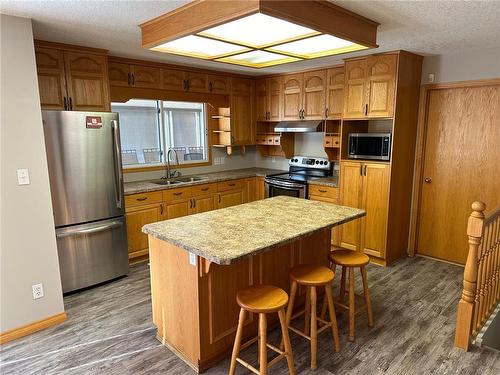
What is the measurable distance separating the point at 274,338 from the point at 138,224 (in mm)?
2127

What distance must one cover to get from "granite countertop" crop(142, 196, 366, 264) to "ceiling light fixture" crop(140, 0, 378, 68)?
1261 millimetres

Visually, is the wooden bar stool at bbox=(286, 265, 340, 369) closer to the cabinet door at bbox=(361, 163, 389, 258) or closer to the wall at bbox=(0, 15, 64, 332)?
the cabinet door at bbox=(361, 163, 389, 258)

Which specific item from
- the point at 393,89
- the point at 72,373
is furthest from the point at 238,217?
the point at 393,89

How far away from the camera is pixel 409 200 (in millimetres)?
4277

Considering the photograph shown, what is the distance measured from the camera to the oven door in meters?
4.63

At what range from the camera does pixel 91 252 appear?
Answer: 344 centimetres

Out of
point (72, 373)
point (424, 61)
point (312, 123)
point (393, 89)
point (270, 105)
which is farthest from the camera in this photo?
point (270, 105)

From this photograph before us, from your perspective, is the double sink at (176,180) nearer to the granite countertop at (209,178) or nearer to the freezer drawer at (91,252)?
the granite countertop at (209,178)

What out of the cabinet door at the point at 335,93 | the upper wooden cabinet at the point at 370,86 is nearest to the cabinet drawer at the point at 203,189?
the cabinet door at the point at 335,93

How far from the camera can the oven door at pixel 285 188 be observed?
4.63m

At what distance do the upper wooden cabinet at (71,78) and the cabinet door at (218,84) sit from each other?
1560mm

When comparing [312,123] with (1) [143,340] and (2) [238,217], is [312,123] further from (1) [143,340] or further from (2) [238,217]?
(1) [143,340]

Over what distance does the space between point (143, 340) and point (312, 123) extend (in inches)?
133

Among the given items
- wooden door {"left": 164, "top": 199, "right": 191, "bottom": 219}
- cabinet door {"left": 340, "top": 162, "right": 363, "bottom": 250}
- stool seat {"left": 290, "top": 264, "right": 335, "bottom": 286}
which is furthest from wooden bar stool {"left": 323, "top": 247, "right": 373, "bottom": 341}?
wooden door {"left": 164, "top": 199, "right": 191, "bottom": 219}
